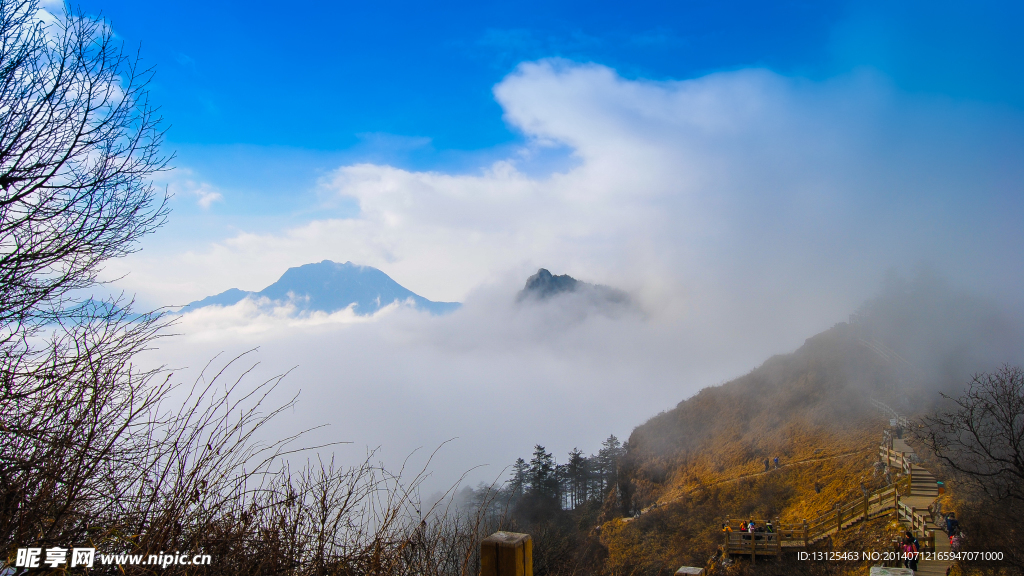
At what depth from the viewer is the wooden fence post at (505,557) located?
8.60 feet

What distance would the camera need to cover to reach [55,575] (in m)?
2.48

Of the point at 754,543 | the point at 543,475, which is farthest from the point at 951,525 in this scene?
the point at 543,475

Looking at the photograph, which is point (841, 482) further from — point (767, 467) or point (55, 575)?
point (55, 575)

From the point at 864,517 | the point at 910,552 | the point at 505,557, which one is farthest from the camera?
the point at 864,517

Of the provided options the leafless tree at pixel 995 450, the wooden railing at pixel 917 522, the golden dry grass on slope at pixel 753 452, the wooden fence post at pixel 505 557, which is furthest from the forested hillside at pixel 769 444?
the wooden fence post at pixel 505 557

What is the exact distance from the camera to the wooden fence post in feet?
8.60

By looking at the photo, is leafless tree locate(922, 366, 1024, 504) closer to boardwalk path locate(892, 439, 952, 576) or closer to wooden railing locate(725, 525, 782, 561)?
boardwalk path locate(892, 439, 952, 576)

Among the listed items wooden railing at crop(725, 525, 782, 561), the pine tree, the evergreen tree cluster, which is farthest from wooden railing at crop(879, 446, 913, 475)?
the pine tree

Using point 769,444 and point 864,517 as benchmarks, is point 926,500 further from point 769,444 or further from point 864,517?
point 769,444

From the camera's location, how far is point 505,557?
2.64 meters

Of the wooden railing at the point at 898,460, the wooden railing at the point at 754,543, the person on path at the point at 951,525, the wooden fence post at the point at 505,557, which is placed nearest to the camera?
the wooden fence post at the point at 505,557

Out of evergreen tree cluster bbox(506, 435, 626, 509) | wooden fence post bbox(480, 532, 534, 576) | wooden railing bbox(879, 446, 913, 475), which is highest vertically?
wooden fence post bbox(480, 532, 534, 576)

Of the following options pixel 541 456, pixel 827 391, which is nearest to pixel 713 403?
pixel 827 391

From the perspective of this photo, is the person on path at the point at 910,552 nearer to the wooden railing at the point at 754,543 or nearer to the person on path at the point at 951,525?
the person on path at the point at 951,525
